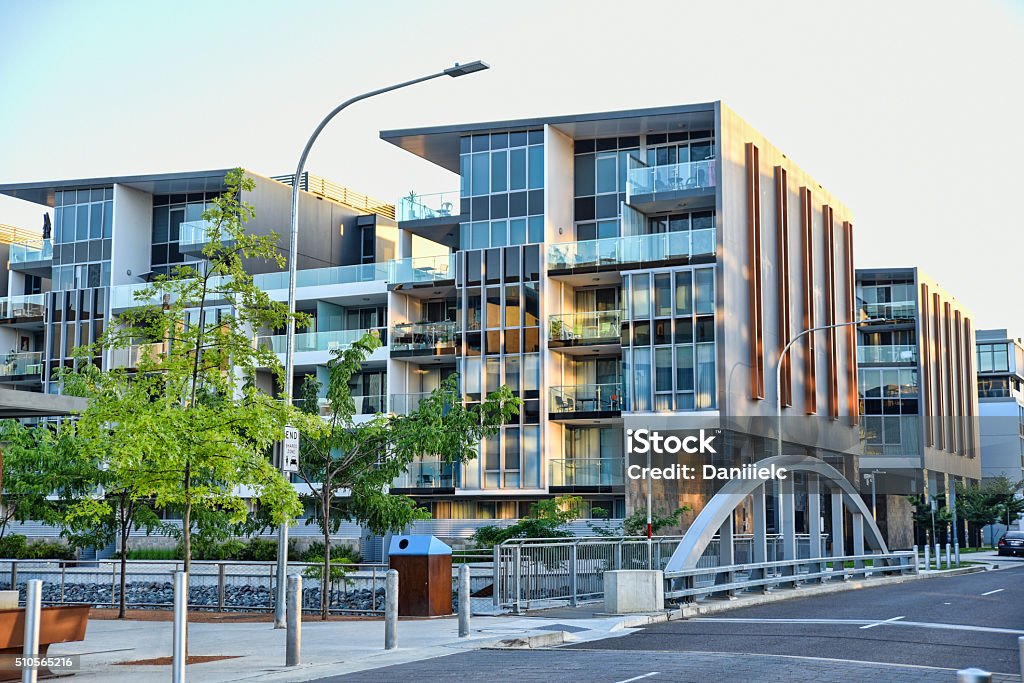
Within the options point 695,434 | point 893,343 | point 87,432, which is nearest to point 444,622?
point 87,432

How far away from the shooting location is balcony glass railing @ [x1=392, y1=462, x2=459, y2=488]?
158ft

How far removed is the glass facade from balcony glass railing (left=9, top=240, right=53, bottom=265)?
119cm

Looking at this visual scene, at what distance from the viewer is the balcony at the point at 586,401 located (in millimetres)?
47062

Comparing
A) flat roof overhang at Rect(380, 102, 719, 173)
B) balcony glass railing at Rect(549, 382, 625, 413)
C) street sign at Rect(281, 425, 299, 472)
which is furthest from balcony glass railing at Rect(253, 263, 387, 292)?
street sign at Rect(281, 425, 299, 472)

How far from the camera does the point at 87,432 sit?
48.6ft

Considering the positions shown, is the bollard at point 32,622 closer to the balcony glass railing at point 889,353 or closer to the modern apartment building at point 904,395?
the modern apartment building at point 904,395

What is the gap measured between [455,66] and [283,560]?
8.21 metres

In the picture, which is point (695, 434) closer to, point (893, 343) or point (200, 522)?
point (200, 522)

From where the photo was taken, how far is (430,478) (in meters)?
48.6

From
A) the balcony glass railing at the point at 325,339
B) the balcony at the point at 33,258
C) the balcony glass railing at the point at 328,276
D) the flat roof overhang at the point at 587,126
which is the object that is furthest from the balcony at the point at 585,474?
the balcony at the point at 33,258

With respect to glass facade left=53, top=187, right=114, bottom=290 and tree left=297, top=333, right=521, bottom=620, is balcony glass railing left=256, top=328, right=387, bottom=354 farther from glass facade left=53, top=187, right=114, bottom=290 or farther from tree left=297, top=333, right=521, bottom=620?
tree left=297, top=333, right=521, bottom=620

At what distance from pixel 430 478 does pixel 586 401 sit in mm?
7005

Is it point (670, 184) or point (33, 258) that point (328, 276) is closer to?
point (670, 184)

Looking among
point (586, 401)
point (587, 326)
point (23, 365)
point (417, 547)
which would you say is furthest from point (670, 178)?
point (23, 365)
